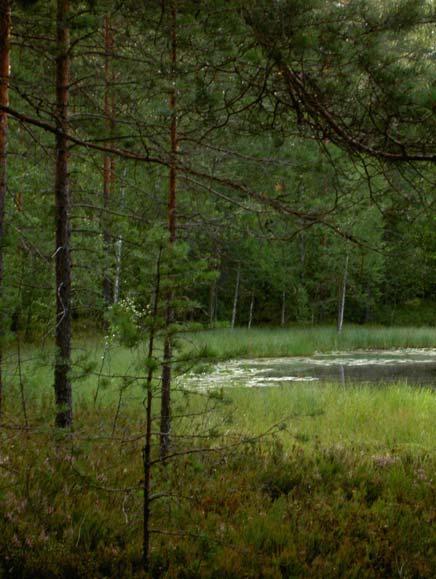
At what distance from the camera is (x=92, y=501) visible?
15.1ft

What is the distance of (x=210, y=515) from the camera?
15.1ft

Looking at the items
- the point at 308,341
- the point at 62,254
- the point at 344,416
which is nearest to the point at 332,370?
the point at 308,341

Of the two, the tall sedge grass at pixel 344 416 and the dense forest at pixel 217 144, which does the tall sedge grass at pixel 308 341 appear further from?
the dense forest at pixel 217 144

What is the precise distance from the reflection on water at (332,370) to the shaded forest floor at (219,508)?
747 centimetres

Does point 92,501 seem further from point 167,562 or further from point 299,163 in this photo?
point 299,163

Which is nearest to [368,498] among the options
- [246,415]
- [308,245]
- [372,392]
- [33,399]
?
[246,415]

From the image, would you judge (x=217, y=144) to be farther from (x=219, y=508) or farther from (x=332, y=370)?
(x=332, y=370)

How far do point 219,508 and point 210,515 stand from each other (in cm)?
31

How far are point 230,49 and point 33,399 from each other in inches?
277

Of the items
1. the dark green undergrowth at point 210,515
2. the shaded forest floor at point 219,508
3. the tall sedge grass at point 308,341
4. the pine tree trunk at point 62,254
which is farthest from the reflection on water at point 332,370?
the dark green undergrowth at point 210,515

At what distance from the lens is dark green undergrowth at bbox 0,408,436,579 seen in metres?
3.77

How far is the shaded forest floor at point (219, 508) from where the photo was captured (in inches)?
149

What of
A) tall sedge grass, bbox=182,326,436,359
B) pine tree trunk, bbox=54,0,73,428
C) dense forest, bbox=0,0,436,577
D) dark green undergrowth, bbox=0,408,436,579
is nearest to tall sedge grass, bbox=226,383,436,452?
dark green undergrowth, bbox=0,408,436,579

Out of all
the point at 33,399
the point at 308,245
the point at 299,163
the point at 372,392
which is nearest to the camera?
the point at 299,163
